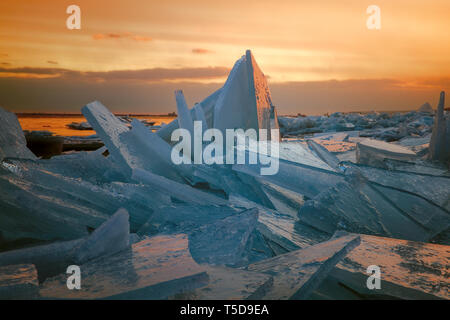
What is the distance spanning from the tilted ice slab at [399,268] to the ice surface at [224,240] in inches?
15.6

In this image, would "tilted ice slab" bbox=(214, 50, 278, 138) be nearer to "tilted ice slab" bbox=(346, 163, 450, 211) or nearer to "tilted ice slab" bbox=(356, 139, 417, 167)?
"tilted ice slab" bbox=(356, 139, 417, 167)

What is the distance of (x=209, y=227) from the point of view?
1.65 meters

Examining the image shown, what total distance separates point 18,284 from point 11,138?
167cm

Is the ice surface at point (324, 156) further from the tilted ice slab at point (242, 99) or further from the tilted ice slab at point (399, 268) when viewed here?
the tilted ice slab at point (399, 268)

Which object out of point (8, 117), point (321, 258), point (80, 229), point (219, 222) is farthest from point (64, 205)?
point (321, 258)

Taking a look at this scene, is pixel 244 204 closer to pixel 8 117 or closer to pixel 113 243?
pixel 113 243

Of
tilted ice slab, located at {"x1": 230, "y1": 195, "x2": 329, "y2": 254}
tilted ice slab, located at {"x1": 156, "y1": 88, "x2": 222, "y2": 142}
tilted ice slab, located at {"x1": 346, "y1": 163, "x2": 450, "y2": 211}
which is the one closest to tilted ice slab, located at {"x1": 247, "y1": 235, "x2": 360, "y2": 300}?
tilted ice slab, located at {"x1": 230, "y1": 195, "x2": 329, "y2": 254}

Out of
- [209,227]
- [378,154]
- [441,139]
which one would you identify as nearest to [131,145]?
[209,227]

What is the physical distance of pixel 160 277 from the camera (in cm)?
109

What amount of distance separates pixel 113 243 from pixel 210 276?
0.47 metres

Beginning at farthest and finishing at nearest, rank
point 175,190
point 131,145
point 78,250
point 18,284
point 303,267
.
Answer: point 131,145, point 175,190, point 78,250, point 303,267, point 18,284

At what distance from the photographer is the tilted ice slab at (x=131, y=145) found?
2.45 meters

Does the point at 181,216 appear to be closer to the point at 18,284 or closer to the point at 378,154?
the point at 18,284

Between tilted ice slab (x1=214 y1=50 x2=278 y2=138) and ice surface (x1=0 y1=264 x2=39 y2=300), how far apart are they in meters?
2.85
